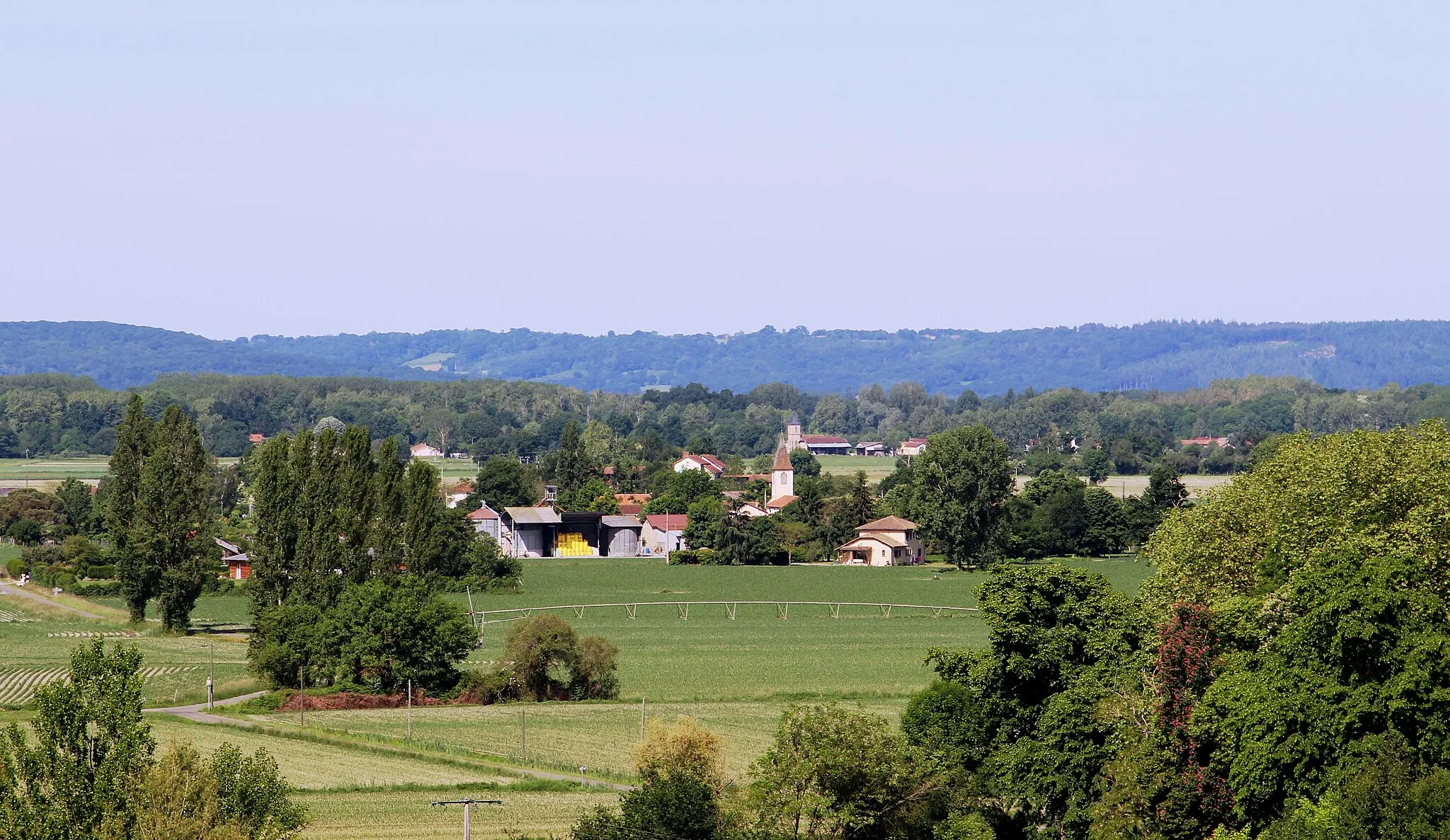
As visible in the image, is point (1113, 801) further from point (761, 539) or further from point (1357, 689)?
point (761, 539)

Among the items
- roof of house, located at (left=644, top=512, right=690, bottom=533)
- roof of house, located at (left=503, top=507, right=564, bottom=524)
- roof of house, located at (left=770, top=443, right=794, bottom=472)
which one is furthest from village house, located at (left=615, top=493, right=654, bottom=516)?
roof of house, located at (left=770, top=443, right=794, bottom=472)

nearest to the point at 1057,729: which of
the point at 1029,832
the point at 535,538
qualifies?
the point at 1029,832

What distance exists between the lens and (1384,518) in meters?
41.0

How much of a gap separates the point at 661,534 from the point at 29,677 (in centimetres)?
7256

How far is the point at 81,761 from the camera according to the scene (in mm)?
26828

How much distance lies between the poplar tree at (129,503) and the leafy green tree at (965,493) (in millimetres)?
52549

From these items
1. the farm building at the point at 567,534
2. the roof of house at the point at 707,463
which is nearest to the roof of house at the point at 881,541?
the farm building at the point at 567,534

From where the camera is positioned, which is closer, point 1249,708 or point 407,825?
point 1249,708

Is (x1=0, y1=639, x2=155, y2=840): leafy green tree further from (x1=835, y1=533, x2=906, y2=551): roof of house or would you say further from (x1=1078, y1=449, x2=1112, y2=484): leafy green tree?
(x1=1078, y1=449, x2=1112, y2=484): leafy green tree

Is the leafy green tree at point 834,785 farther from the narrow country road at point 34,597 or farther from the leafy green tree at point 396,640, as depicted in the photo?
the narrow country road at point 34,597

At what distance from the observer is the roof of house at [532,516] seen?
127 m

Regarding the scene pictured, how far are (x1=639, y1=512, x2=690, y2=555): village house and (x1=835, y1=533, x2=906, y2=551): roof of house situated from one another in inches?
555

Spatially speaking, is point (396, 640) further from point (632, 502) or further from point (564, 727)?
point (632, 502)

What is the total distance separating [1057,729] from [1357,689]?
6.30 metres
